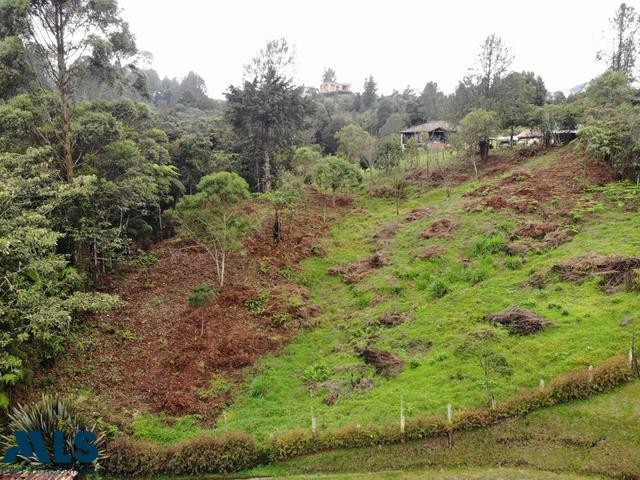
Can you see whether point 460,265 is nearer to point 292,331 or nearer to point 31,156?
point 292,331

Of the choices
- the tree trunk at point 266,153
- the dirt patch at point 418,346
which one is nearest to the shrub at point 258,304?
the dirt patch at point 418,346

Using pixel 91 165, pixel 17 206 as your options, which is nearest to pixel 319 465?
pixel 17 206

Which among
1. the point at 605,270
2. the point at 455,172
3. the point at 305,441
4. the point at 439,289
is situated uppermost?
the point at 455,172

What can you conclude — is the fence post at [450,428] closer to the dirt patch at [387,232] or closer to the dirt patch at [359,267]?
the dirt patch at [359,267]

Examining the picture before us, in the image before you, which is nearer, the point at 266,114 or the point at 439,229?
the point at 439,229

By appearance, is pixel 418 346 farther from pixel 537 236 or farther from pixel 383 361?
pixel 537 236

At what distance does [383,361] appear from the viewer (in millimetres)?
15586

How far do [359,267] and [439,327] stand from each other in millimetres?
7887

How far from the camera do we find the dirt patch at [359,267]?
76.2ft

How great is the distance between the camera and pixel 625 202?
23078mm

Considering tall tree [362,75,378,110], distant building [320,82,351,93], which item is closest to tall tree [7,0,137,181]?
tall tree [362,75,378,110]

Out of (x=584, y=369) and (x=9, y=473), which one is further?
(x=584, y=369)

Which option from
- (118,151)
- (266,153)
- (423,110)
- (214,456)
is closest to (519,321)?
(214,456)

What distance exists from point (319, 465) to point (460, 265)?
12.4 m
